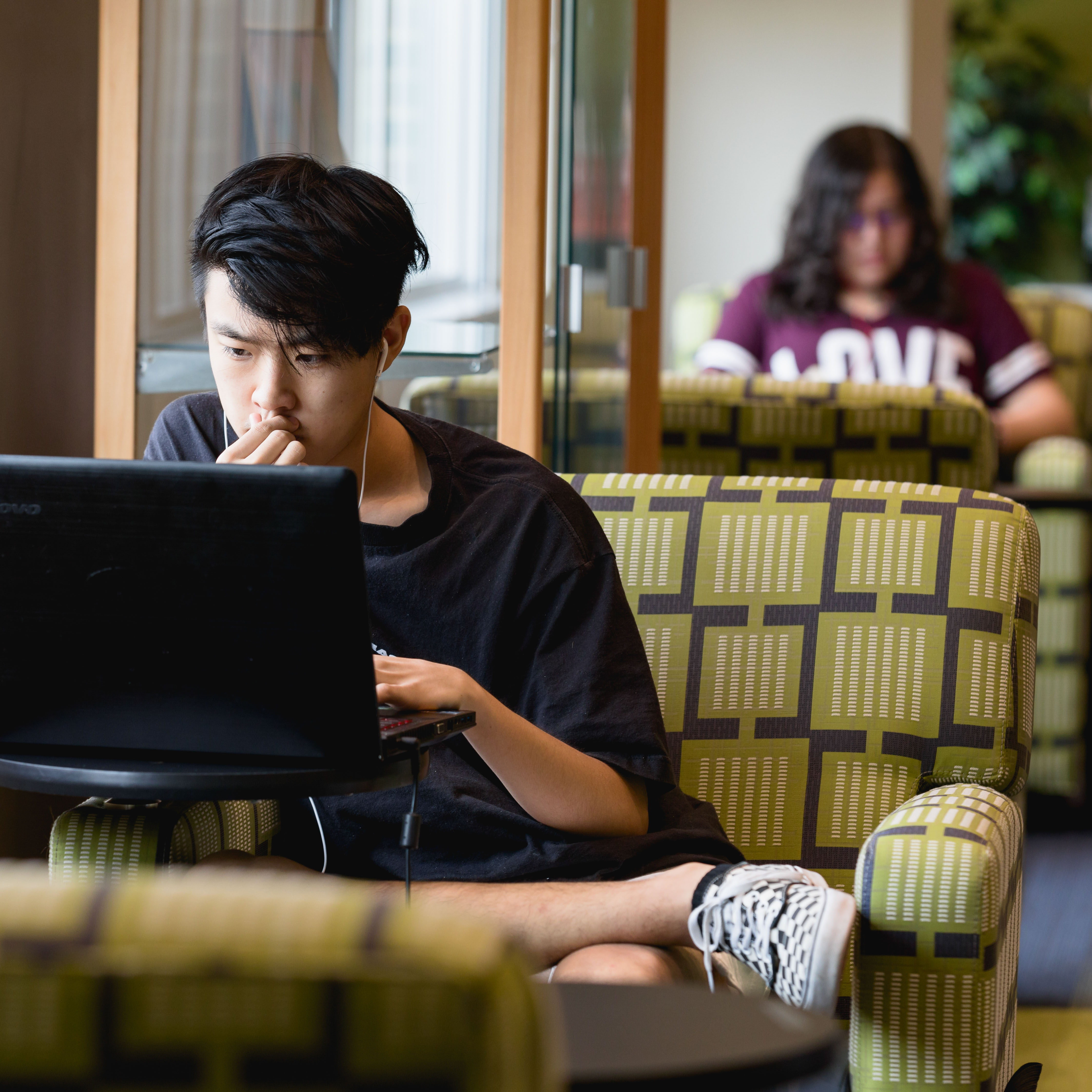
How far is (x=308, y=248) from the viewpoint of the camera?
4.02 feet

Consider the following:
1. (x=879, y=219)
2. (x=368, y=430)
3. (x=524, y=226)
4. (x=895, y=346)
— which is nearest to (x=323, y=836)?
(x=368, y=430)

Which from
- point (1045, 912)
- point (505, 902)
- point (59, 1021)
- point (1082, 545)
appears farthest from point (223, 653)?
point (1082, 545)

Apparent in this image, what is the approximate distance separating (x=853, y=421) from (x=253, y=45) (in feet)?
3.34

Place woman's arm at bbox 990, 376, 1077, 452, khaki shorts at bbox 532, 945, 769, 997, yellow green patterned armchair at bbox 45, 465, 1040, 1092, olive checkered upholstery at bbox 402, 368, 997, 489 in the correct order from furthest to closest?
woman's arm at bbox 990, 376, 1077, 452 < olive checkered upholstery at bbox 402, 368, 997, 489 < yellow green patterned armchair at bbox 45, 465, 1040, 1092 < khaki shorts at bbox 532, 945, 769, 997

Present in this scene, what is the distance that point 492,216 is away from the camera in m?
1.86

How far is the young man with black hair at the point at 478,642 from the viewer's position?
118 cm

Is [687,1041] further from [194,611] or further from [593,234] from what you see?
[593,234]

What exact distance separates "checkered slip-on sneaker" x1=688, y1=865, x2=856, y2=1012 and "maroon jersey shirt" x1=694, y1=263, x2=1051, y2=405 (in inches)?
83.4

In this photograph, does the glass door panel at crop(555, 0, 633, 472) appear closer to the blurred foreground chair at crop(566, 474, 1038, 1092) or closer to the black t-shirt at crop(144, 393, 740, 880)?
the blurred foreground chair at crop(566, 474, 1038, 1092)

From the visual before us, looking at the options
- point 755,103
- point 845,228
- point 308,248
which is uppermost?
point 755,103

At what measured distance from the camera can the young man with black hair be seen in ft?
3.87

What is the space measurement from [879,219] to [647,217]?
1273 millimetres

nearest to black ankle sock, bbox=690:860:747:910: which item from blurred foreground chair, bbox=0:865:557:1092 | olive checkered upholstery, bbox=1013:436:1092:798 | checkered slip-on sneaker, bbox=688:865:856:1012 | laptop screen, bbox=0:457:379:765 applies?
checkered slip-on sneaker, bbox=688:865:856:1012

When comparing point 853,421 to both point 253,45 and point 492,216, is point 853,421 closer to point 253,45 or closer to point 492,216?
point 492,216
